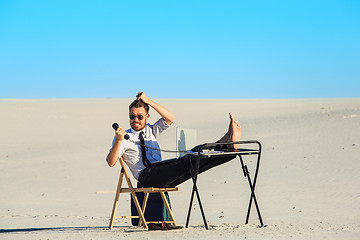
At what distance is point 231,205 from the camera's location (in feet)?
28.5

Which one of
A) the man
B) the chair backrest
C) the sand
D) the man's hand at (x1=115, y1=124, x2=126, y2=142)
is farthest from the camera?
the sand

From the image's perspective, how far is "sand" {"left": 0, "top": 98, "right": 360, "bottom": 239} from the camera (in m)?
6.05

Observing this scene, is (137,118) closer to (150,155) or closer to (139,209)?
(150,155)

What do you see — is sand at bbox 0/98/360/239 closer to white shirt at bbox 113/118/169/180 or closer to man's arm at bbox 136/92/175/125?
white shirt at bbox 113/118/169/180

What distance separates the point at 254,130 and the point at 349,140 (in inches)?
206

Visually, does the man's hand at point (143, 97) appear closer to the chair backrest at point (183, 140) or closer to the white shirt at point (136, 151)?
the white shirt at point (136, 151)

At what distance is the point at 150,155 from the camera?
593cm

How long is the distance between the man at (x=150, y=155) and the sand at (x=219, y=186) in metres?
0.58

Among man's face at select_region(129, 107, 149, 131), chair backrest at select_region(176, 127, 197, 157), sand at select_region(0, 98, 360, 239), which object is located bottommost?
sand at select_region(0, 98, 360, 239)

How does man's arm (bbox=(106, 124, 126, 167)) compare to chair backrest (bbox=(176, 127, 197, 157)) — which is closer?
man's arm (bbox=(106, 124, 126, 167))

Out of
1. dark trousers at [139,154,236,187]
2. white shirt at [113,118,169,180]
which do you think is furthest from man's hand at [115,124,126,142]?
dark trousers at [139,154,236,187]

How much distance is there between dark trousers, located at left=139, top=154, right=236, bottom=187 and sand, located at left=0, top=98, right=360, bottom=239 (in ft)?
1.77

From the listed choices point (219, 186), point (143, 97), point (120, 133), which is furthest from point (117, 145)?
point (219, 186)

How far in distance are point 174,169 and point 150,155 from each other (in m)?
0.42
